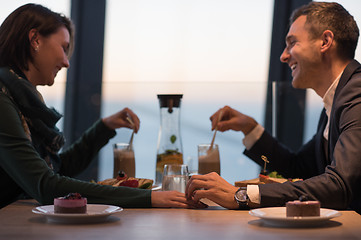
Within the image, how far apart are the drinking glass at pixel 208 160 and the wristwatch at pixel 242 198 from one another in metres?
0.57

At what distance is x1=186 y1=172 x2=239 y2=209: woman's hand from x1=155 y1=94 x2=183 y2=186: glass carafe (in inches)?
26.0

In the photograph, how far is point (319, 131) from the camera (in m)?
2.45

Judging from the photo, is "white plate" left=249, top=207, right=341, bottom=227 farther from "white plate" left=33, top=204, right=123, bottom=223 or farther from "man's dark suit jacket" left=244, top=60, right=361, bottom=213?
"white plate" left=33, top=204, right=123, bottom=223

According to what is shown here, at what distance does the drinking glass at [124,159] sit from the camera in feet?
7.69

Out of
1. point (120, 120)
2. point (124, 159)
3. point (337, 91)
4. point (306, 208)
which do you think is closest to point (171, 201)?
point (306, 208)

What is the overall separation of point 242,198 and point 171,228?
14.8 inches

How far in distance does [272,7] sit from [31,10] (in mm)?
2402

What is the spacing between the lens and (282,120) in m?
3.34

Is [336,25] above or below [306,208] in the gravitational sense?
above

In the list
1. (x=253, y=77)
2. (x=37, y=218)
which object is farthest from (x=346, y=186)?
(x=253, y=77)

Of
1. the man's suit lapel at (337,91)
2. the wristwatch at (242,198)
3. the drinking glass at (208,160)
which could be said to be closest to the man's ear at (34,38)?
the drinking glass at (208,160)

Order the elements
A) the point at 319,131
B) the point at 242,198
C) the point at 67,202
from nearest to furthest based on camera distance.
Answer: the point at 67,202, the point at 242,198, the point at 319,131

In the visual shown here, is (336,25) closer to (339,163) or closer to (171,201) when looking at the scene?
(339,163)

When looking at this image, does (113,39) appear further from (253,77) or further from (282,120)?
(282,120)
